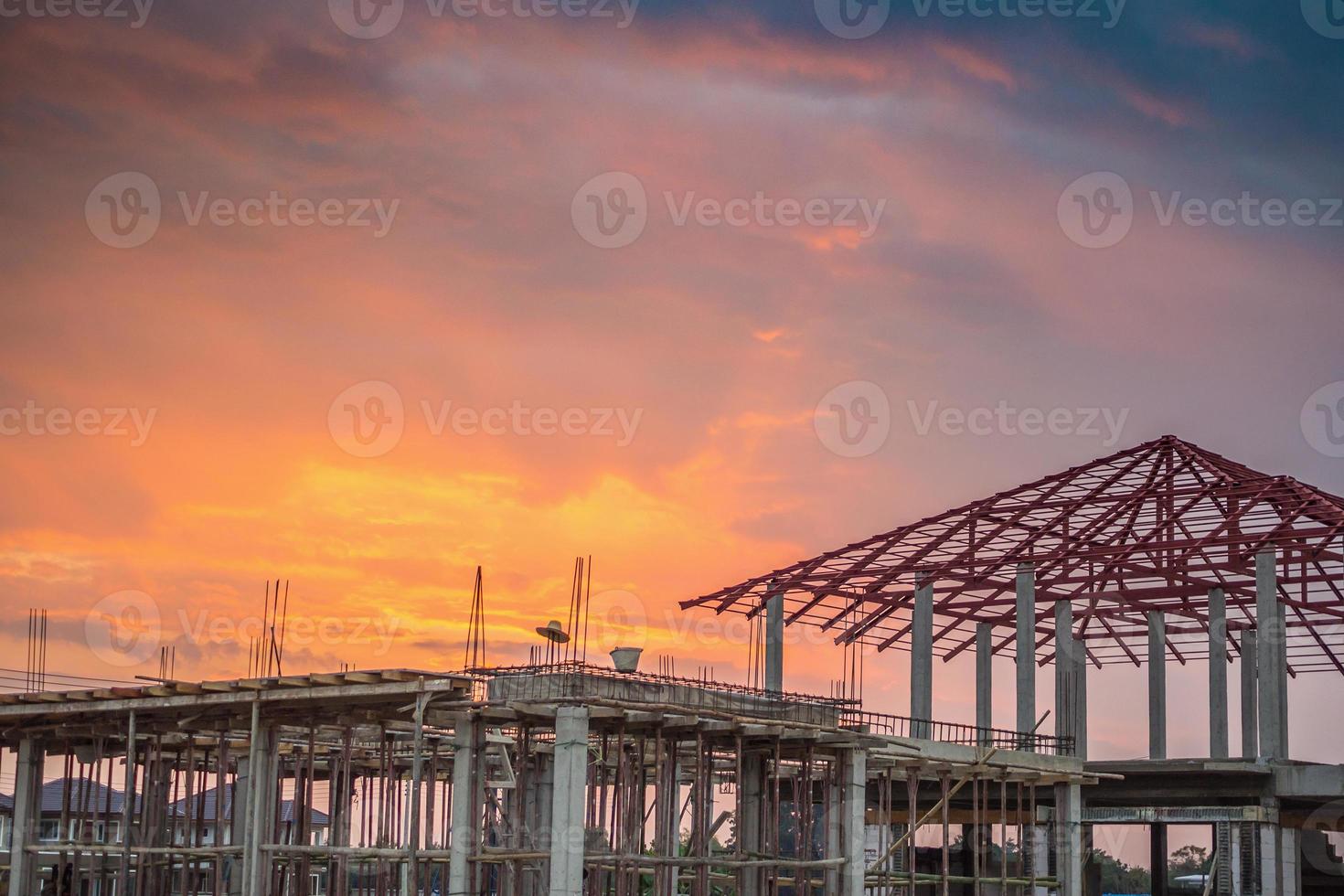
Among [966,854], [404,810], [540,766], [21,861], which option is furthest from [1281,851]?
[21,861]

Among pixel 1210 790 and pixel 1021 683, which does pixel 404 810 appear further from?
pixel 1210 790

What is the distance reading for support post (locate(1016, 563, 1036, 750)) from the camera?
54312 mm

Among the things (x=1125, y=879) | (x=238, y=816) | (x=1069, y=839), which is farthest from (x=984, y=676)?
(x=1125, y=879)

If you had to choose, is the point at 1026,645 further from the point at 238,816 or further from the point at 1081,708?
the point at 238,816

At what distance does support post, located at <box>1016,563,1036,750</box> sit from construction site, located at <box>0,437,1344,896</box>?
0.07 m

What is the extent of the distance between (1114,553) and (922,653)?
779 cm

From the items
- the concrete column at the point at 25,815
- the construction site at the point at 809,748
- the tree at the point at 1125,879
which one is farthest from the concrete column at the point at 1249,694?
the tree at the point at 1125,879

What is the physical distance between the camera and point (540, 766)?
46.4 meters

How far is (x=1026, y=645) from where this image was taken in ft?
179

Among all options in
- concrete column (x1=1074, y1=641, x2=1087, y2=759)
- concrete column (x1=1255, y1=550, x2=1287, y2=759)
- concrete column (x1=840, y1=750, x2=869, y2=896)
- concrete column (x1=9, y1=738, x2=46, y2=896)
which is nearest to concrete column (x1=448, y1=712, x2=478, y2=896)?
concrete column (x1=840, y1=750, x2=869, y2=896)

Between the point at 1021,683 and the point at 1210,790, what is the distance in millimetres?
7413

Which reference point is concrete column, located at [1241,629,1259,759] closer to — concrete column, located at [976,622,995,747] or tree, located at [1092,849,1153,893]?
concrete column, located at [976,622,995,747]

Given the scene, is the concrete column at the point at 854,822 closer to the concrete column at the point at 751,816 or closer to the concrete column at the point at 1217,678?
the concrete column at the point at 751,816

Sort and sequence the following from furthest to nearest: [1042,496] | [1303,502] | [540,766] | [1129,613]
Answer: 1. [1129,613]
2. [1042,496]
3. [1303,502]
4. [540,766]
